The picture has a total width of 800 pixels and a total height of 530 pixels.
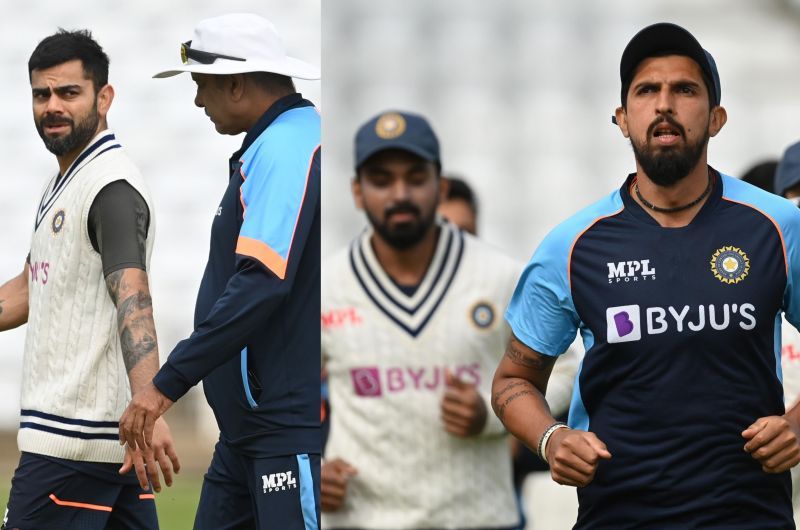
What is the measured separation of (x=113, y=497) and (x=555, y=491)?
82.4 inches

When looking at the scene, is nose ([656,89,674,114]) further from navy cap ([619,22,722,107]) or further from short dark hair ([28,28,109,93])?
short dark hair ([28,28,109,93])

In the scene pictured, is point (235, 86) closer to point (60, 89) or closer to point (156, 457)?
point (60, 89)

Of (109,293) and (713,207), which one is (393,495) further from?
(713,207)

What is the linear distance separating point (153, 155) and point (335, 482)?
559 cm

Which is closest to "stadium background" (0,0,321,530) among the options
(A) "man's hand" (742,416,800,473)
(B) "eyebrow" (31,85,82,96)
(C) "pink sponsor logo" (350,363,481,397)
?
(C) "pink sponsor logo" (350,363,481,397)

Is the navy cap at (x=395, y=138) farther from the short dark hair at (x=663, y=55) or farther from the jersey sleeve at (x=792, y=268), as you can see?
the jersey sleeve at (x=792, y=268)

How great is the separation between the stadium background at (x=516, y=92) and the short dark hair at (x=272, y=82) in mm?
2357

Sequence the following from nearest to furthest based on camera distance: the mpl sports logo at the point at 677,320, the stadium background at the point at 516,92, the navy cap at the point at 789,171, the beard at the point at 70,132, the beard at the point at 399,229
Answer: the mpl sports logo at the point at 677,320
the beard at the point at 70,132
the beard at the point at 399,229
the navy cap at the point at 789,171
the stadium background at the point at 516,92

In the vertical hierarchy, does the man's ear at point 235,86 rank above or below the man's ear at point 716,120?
above

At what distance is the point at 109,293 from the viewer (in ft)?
11.0

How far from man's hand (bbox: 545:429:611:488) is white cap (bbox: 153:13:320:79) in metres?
1.31

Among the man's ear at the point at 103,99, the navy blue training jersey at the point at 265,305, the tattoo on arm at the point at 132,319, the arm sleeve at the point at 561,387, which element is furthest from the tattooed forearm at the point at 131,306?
the arm sleeve at the point at 561,387

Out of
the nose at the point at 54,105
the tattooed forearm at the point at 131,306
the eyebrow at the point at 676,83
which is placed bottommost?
the tattooed forearm at the point at 131,306

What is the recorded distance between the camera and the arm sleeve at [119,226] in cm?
333
